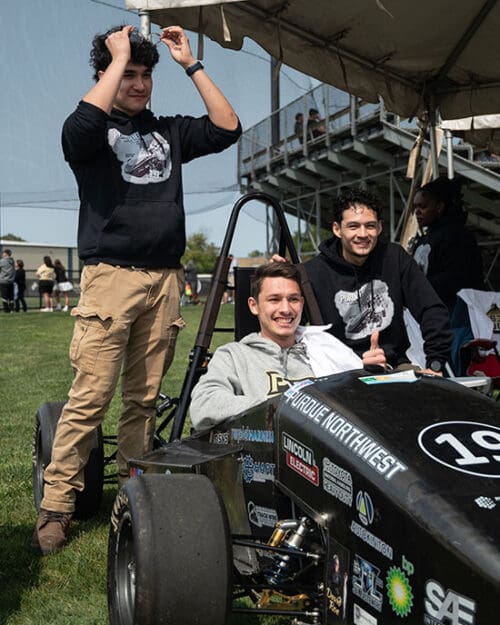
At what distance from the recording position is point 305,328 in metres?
3.38

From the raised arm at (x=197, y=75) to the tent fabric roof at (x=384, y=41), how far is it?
20cm

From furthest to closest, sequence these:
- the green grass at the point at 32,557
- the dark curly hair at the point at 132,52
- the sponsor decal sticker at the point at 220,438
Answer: the dark curly hair at the point at 132,52 → the green grass at the point at 32,557 → the sponsor decal sticker at the point at 220,438

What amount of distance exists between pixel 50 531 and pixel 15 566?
Result: 0.20m

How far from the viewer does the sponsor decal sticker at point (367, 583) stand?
78.8 inches

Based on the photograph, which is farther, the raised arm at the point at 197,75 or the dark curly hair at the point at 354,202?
the dark curly hair at the point at 354,202

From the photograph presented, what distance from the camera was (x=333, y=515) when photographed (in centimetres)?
221

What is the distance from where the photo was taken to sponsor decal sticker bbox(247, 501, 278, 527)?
2.63 meters

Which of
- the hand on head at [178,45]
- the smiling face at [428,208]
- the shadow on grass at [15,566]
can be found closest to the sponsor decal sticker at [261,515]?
the shadow on grass at [15,566]

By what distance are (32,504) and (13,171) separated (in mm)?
18436

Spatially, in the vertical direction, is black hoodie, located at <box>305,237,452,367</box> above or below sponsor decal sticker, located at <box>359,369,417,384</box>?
above

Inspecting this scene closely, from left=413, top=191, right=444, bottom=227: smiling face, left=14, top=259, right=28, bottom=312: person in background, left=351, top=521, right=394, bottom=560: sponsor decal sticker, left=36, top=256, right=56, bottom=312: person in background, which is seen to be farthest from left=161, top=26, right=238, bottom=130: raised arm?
left=14, top=259, right=28, bottom=312: person in background

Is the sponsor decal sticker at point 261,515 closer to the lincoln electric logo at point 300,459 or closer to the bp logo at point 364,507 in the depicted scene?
the lincoln electric logo at point 300,459

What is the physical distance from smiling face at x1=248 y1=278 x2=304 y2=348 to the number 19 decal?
108 cm

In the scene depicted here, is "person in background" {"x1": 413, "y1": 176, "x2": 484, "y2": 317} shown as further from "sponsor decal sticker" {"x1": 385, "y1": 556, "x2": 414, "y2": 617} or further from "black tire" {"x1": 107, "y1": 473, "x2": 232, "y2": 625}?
"sponsor decal sticker" {"x1": 385, "y1": 556, "x2": 414, "y2": 617}
